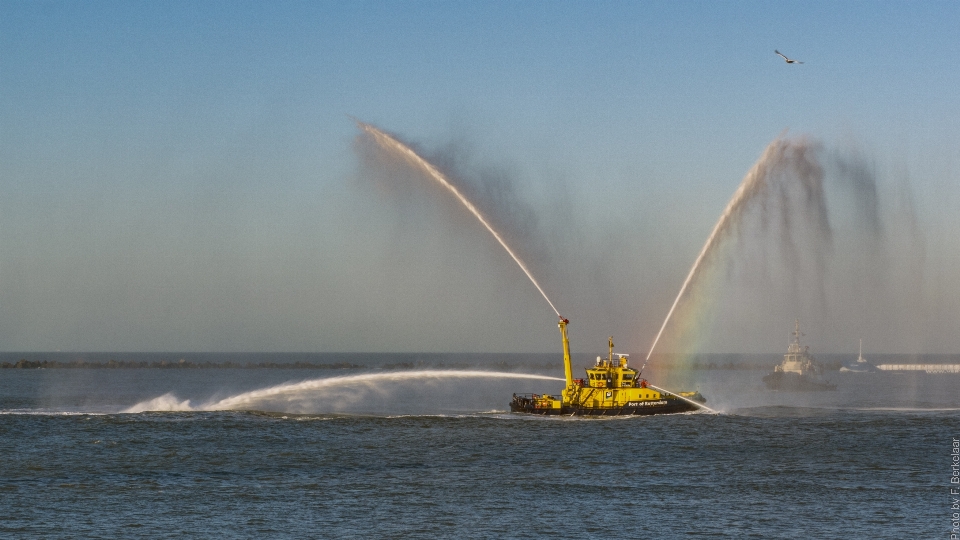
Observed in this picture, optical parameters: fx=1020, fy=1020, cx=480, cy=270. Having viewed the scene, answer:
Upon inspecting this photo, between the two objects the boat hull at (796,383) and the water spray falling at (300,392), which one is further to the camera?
the boat hull at (796,383)

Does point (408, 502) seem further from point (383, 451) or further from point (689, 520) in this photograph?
point (383, 451)

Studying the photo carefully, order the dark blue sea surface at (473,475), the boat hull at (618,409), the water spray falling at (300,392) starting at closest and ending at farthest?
the dark blue sea surface at (473,475) → the boat hull at (618,409) → the water spray falling at (300,392)

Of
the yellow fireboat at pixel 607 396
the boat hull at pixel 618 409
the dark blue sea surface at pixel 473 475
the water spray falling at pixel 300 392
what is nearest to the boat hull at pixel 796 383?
the water spray falling at pixel 300 392

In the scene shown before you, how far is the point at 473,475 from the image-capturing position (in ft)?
171

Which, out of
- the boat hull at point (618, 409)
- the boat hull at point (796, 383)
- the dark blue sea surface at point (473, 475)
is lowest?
the dark blue sea surface at point (473, 475)

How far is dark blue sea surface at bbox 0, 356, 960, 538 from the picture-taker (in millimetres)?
40062

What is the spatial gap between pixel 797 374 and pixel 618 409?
79.3m

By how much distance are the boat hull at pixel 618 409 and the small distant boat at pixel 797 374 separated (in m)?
72.2

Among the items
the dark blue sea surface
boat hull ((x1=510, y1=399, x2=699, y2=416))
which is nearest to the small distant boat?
the dark blue sea surface

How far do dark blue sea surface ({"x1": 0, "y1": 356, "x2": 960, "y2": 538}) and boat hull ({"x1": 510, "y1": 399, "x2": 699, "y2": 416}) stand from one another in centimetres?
104

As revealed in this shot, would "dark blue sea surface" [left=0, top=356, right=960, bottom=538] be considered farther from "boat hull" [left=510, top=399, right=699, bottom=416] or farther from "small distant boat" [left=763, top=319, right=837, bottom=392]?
Answer: "small distant boat" [left=763, top=319, right=837, bottom=392]

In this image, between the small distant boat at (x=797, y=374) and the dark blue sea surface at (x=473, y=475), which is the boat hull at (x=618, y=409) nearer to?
the dark blue sea surface at (x=473, y=475)

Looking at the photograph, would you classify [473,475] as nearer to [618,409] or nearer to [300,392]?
[618,409]

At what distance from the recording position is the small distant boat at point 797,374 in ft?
487
